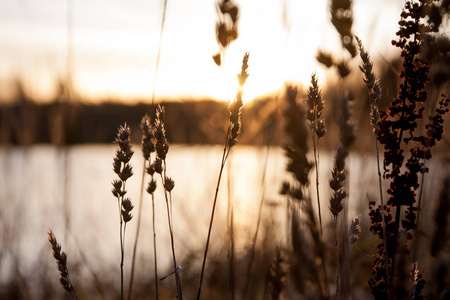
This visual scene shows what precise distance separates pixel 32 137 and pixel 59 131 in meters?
0.91

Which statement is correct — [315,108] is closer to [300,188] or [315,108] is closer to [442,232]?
[300,188]

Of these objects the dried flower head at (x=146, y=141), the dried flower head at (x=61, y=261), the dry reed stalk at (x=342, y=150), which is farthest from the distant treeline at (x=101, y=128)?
the dry reed stalk at (x=342, y=150)

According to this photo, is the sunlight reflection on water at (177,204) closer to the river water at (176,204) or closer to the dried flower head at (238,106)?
the river water at (176,204)

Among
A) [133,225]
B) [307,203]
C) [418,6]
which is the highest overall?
[418,6]

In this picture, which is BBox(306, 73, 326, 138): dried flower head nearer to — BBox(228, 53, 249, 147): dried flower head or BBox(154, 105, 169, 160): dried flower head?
BBox(228, 53, 249, 147): dried flower head

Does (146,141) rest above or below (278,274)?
above

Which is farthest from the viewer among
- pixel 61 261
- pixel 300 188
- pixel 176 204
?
pixel 176 204

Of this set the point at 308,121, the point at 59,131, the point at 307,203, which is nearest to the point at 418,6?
the point at 308,121

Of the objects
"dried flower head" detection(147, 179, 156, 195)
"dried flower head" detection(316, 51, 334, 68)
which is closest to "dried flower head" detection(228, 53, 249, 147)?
"dried flower head" detection(147, 179, 156, 195)

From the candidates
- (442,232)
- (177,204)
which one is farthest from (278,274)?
(177,204)

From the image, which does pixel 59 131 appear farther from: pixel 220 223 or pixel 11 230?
pixel 220 223

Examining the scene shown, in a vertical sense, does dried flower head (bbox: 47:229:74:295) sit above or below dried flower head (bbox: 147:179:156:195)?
below

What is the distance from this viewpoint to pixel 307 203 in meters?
0.79

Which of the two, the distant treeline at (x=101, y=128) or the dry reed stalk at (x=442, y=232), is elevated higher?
the distant treeline at (x=101, y=128)
